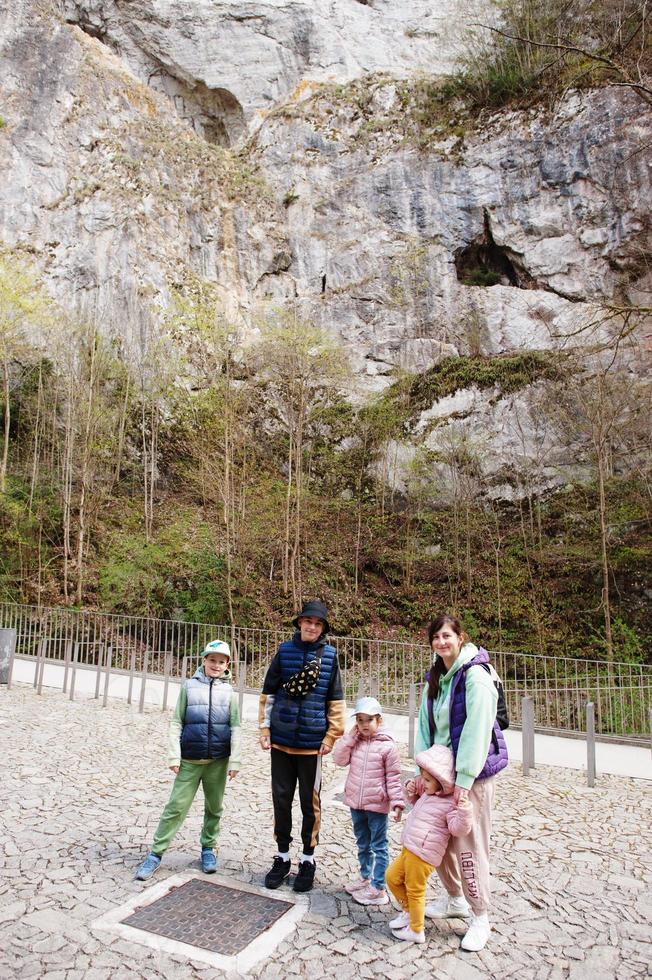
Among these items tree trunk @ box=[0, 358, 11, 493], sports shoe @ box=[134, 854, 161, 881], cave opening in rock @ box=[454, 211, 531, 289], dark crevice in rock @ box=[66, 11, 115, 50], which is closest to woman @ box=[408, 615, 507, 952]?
sports shoe @ box=[134, 854, 161, 881]

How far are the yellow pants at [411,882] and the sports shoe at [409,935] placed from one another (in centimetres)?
3

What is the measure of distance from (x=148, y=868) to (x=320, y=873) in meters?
1.15

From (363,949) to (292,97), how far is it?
40073 millimetres

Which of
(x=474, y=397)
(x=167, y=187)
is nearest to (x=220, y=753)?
(x=474, y=397)

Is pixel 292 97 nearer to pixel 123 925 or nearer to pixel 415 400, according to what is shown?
pixel 415 400

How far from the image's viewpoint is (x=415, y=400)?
918 inches

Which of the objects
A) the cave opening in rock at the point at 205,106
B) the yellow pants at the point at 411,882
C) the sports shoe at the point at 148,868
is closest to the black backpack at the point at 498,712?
the yellow pants at the point at 411,882

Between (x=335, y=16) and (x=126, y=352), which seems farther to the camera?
(x=335, y=16)

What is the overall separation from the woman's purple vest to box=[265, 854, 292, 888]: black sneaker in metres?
1.56

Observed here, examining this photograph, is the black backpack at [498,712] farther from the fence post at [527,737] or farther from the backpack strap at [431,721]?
the fence post at [527,737]

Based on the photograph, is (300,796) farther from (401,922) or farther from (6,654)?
(6,654)

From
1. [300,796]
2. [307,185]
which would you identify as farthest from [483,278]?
[300,796]

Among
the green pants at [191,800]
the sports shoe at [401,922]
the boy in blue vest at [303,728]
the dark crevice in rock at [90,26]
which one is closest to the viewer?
the sports shoe at [401,922]

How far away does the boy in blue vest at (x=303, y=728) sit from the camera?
3.83 m
